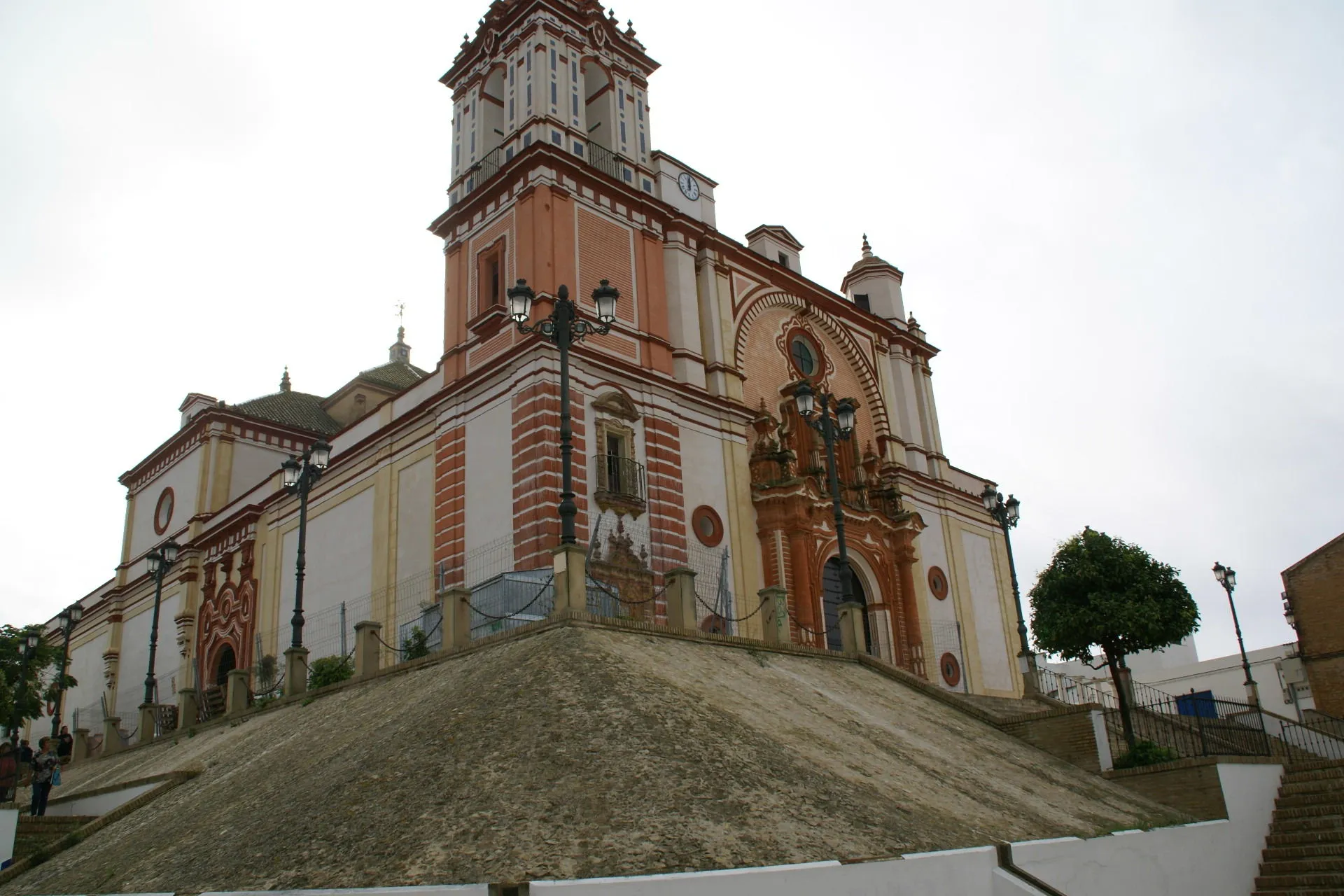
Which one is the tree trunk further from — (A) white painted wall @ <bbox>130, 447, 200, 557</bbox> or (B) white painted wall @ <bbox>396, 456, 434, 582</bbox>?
(A) white painted wall @ <bbox>130, 447, 200, 557</bbox>

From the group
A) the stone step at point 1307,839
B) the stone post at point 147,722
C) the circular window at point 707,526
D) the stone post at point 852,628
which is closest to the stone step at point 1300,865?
the stone step at point 1307,839

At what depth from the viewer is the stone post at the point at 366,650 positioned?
1572cm

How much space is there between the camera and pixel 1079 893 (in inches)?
409

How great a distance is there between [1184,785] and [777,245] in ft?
61.6

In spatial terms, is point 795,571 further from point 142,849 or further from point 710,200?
point 142,849

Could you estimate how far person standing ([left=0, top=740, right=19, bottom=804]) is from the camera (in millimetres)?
17281

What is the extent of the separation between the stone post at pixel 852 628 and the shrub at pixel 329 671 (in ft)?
28.0

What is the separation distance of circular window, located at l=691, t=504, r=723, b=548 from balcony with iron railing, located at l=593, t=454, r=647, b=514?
169 cm

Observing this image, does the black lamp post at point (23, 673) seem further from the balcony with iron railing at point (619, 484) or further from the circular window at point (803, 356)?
the circular window at point (803, 356)

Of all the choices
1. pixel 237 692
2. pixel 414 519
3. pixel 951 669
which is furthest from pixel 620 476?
pixel 951 669

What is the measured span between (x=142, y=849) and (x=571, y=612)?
202 inches

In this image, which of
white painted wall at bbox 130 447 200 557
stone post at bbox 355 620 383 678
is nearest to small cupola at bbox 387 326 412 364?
white painted wall at bbox 130 447 200 557

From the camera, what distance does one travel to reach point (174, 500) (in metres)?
36.8

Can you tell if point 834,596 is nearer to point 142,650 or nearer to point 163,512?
point 142,650
